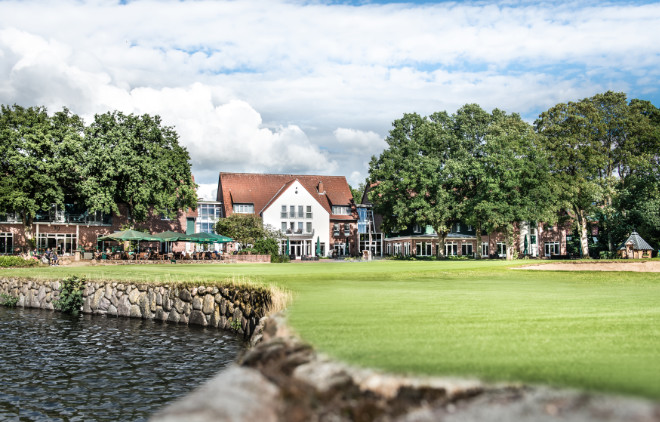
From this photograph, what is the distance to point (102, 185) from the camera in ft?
164

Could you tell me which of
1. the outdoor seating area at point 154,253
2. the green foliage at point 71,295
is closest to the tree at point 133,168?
the outdoor seating area at point 154,253

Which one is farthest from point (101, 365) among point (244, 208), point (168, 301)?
point (244, 208)

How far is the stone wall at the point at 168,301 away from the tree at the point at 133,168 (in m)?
23.0

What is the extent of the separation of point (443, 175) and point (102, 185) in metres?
32.9

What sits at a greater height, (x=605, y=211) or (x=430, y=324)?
(x=605, y=211)

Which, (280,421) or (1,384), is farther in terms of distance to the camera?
(1,384)

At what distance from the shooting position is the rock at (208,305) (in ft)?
62.7

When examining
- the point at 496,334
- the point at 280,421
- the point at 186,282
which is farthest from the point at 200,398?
the point at 186,282

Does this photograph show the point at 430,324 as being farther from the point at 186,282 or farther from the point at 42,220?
the point at 42,220

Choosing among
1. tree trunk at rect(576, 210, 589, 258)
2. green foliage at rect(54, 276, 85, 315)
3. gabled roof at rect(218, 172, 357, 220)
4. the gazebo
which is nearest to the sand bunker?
the gazebo

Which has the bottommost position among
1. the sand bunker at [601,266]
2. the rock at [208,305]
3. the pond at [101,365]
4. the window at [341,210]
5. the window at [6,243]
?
the pond at [101,365]

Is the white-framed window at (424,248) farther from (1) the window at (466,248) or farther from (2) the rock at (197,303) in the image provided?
(2) the rock at (197,303)

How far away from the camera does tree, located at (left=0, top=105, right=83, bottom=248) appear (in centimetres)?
4750

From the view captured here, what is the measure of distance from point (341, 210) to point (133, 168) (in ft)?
116
